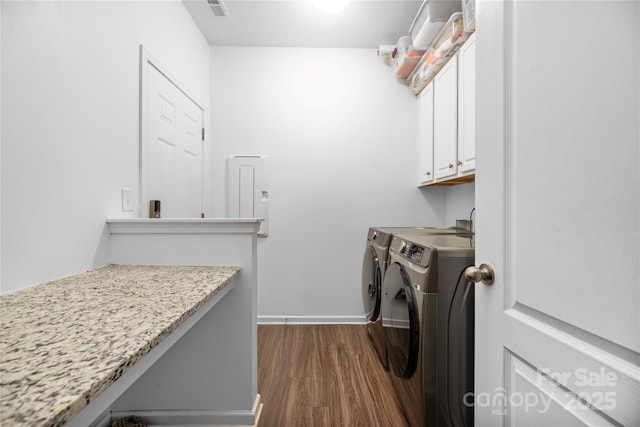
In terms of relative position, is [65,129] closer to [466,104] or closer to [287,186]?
[287,186]

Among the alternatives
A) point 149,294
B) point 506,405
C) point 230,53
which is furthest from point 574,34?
point 230,53

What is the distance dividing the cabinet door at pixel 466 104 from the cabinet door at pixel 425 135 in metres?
0.53

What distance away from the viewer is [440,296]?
1240mm

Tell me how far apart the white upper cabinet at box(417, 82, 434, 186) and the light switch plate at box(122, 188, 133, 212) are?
211 cm

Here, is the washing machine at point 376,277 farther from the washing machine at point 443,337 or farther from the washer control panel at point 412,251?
the washing machine at point 443,337

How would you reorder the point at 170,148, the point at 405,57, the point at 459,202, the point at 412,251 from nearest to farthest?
the point at 412,251, the point at 170,148, the point at 405,57, the point at 459,202

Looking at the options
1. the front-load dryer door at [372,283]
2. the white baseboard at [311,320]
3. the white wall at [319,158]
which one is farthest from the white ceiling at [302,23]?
the white baseboard at [311,320]

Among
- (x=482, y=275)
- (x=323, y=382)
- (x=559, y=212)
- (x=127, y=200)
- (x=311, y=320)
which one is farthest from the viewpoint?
(x=311, y=320)

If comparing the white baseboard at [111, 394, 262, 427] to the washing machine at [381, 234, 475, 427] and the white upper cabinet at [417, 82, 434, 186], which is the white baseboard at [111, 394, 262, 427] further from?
the white upper cabinet at [417, 82, 434, 186]

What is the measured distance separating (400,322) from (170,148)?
6.03 ft

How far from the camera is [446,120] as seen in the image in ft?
7.35

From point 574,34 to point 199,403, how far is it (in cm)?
189

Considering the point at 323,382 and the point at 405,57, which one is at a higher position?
the point at 405,57

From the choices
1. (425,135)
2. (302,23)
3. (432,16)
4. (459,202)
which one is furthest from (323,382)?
(302,23)
